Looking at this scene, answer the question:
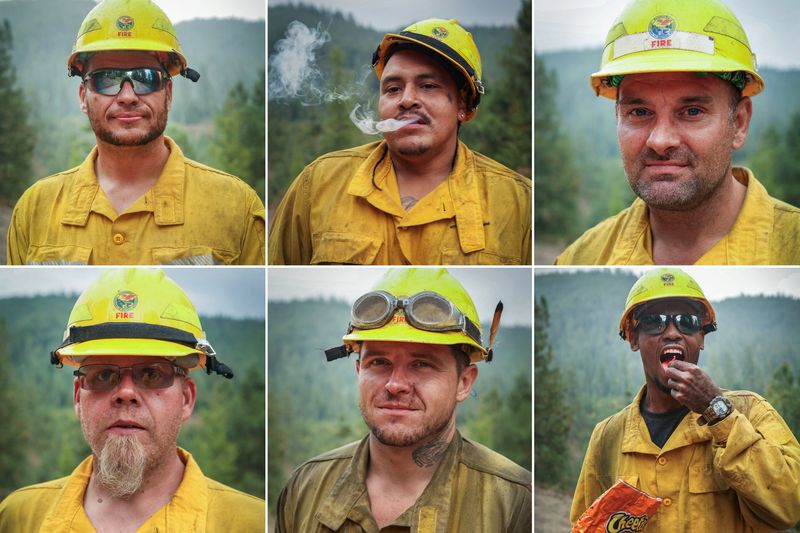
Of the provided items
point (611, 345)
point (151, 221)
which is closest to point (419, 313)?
point (611, 345)

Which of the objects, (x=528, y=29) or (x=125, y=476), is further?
(x=528, y=29)

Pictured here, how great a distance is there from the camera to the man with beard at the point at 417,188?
22.1 feet

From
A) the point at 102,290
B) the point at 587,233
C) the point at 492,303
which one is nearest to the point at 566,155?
the point at 587,233

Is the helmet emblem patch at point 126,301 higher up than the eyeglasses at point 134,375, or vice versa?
the helmet emblem patch at point 126,301

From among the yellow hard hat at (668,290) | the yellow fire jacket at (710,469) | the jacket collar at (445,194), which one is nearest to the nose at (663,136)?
the yellow hard hat at (668,290)

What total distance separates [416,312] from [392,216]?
1.95ft

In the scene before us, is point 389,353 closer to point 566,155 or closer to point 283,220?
point 283,220

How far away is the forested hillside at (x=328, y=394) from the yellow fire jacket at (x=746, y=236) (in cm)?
70

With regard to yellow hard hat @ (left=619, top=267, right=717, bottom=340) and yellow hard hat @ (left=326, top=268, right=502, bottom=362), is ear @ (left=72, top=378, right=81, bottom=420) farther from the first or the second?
yellow hard hat @ (left=619, top=267, right=717, bottom=340)

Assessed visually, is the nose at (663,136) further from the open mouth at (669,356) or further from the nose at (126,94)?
the nose at (126,94)

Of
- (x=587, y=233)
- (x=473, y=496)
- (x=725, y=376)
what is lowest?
(x=473, y=496)

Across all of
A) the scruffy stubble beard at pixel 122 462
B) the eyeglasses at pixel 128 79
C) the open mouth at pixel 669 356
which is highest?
the eyeglasses at pixel 128 79

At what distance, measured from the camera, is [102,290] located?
22.3ft

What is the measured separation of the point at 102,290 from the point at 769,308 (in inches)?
131
